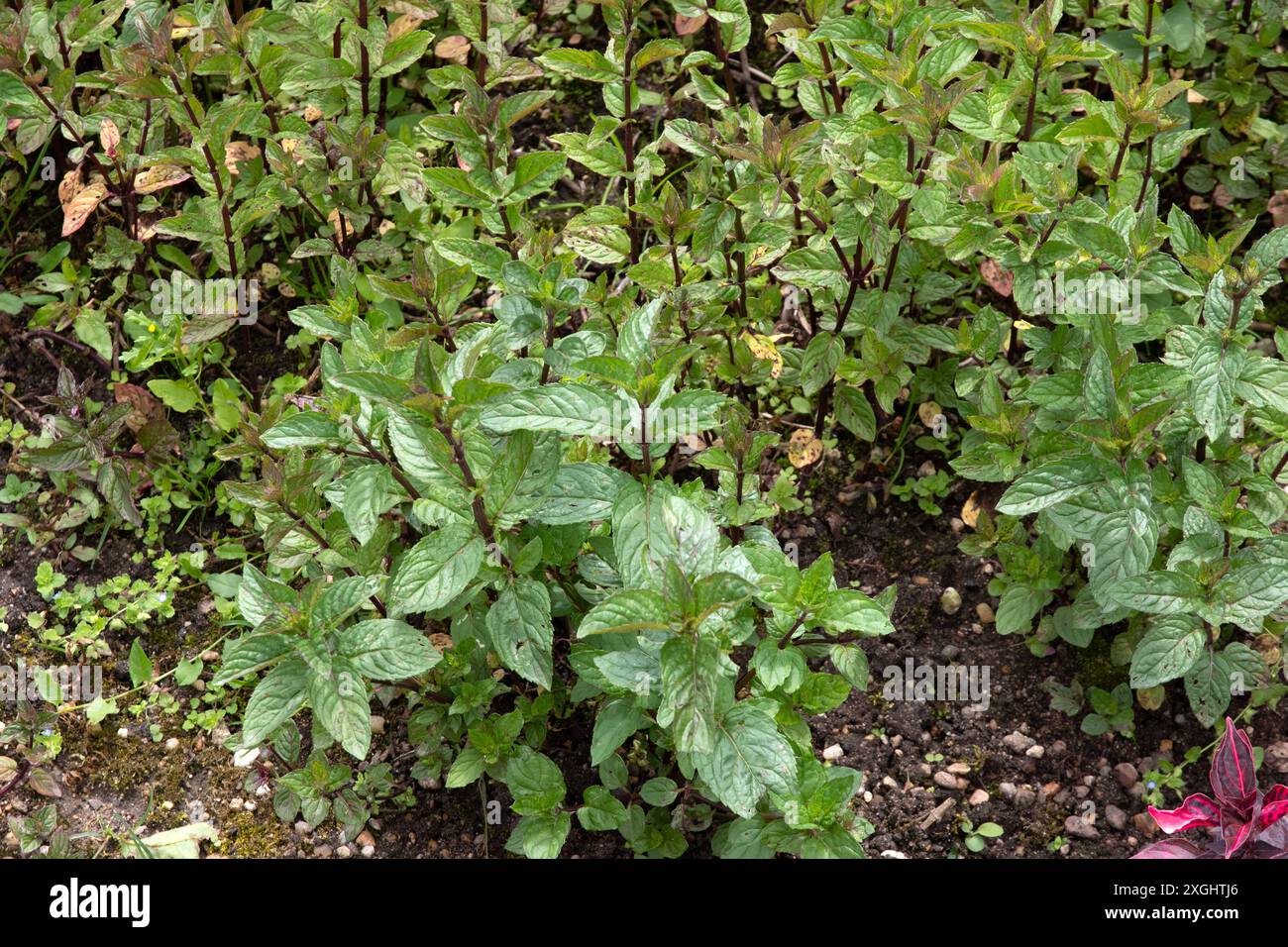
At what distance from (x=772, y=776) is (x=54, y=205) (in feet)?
10.6

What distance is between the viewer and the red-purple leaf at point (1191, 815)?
2805mm

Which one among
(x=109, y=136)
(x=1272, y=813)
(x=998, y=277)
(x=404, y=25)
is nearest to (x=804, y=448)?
(x=998, y=277)

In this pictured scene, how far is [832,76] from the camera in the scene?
3.46m

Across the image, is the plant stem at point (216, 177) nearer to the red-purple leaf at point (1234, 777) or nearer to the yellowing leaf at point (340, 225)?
the yellowing leaf at point (340, 225)

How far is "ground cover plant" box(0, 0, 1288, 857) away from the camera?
2.64 metres

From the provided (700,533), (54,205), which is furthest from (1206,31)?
(54,205)

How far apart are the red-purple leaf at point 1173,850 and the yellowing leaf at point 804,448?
1.35m

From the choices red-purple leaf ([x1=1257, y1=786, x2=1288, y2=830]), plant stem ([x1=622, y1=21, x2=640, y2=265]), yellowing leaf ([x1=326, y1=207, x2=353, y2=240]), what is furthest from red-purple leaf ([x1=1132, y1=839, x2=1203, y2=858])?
yellowing leaf ([x1=326, y1=207, x2=353, y2=240])

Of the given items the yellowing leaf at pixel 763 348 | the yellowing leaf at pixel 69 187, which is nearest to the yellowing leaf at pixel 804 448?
the yellowing leaf at pixel 763 348

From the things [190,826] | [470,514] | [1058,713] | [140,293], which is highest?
[470,514]

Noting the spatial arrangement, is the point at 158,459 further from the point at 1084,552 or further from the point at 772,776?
the point at 1084,552

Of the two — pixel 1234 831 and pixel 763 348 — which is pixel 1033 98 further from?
pixel 1234 831

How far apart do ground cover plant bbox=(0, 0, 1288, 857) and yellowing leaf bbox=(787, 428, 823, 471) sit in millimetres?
106

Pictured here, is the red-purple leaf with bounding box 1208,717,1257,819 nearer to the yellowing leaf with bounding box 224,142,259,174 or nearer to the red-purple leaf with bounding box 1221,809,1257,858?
the red-purple leaf with bounding box 1221,809,1257,858
